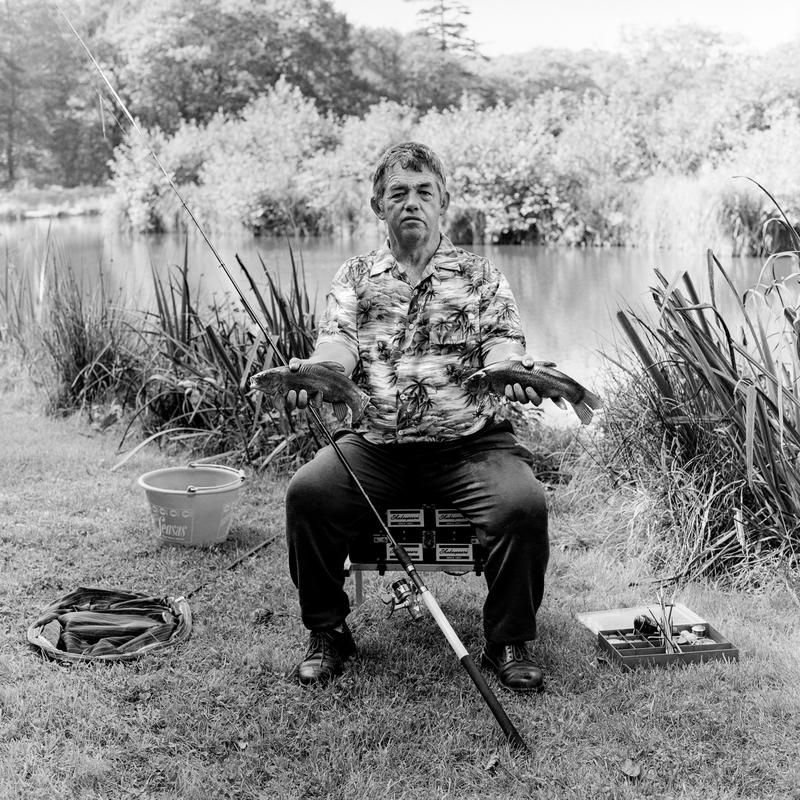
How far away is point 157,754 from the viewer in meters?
2.04

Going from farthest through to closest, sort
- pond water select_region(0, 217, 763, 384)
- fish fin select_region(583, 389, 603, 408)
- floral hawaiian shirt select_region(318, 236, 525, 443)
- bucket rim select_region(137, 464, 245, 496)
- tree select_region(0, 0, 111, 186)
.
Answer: tree select_region(0, 0, 111, 186), pond water select_region(0, 217, 763, 384), bucket rim select_region(137, 464, 245, 496), floral hawaiian shirt select_region(318, 236, 525, 443), fish fin select_region(583, 389, 603, 408)

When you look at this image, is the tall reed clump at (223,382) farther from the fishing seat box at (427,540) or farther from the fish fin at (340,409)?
the fish fin at (340,409)

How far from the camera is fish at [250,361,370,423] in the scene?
2127 millimetres

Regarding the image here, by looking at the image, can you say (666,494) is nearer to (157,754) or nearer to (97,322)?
(157,754)

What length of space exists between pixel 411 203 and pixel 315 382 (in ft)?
2.23

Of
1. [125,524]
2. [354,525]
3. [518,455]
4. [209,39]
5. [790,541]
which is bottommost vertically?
[125,524]

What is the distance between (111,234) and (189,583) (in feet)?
59.7

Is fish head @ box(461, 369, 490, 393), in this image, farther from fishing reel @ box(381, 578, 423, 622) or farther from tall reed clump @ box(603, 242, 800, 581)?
tall reed clump @ box(603, 242, 800, 581)

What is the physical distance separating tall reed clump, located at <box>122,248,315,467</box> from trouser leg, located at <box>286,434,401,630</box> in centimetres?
180

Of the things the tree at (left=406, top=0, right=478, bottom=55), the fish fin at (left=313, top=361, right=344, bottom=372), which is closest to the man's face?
the fish fin at (left=313, top=361, right=344, bottom=372)

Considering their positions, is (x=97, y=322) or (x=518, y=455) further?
(x=97, y=322)

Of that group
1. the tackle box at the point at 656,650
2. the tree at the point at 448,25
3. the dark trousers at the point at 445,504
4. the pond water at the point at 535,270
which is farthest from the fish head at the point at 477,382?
the tree at the point at 448,25

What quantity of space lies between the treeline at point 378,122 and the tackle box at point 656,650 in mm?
8621

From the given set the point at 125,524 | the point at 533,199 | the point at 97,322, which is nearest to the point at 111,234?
the point at 533,199
